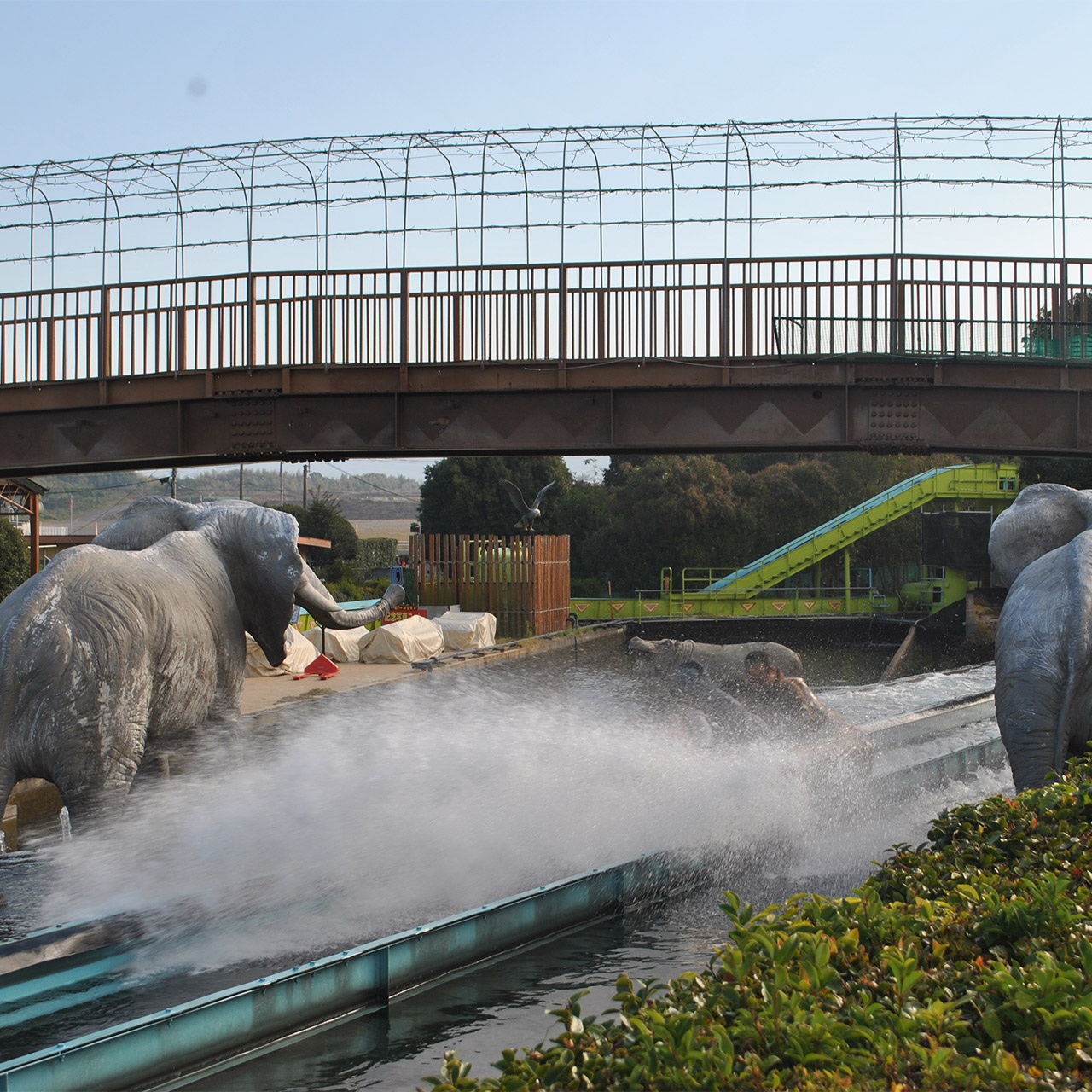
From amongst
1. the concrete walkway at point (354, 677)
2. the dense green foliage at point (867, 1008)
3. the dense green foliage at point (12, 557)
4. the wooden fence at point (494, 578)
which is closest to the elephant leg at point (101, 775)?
the dense green foliage at point (867, 1008)

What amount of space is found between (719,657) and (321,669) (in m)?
7.37

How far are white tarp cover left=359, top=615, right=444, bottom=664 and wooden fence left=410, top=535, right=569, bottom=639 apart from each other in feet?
26.5

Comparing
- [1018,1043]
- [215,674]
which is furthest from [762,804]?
[1018,1043]

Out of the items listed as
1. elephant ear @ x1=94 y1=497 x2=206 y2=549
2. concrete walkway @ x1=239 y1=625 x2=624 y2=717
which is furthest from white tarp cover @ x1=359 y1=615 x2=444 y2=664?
elephant ear @ x1=94 y1=497 x2=206 y2=549

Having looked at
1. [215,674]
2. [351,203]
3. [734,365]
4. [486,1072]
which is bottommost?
[486,1072]

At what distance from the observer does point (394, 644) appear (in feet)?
93.6

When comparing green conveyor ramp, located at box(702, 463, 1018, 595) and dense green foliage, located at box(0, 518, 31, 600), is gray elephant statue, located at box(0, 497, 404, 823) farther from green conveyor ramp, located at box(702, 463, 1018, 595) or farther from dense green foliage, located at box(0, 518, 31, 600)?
green conveyor ramp, located at box(702, 463, 1018, 595)

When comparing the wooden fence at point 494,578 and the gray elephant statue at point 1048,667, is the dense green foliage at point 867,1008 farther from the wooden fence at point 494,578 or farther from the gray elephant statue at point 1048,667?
the wooden fence at point 494,578

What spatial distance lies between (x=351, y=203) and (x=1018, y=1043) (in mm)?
16158

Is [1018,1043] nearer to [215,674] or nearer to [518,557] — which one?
[215,674]

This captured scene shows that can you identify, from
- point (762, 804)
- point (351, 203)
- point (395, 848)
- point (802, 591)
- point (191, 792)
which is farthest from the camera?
point (802, 591)

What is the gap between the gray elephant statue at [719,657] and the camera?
20906mm

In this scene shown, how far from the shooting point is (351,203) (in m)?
18.3

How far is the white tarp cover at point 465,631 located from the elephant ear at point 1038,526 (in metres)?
22.2
